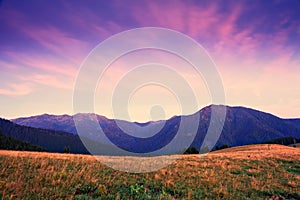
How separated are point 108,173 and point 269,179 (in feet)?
32.6

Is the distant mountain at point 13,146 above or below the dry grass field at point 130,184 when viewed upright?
below

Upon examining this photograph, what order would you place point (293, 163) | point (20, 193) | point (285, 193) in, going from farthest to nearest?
point (293, 163) → point (285, 193) → point (20, 193)

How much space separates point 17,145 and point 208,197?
395 ft

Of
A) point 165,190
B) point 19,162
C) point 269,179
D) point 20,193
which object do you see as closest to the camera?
point 20,193

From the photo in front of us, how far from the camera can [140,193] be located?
902 centimetres

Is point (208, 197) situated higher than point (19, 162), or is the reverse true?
point (19, 162)

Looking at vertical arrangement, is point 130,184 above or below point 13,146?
above

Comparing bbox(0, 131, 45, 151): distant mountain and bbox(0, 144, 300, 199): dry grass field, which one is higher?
bbox(0, 144, 300, 199): dry grass field

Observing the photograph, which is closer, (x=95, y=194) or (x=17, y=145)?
(x=95, y=194)

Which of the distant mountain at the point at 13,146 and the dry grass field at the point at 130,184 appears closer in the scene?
the dry grass field at the point at 130,184

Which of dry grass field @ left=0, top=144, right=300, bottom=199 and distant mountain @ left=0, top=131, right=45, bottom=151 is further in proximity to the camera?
distant mountain @ left=0, top=131, right=45, bottom=151

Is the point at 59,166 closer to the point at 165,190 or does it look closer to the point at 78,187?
the point at 78,187


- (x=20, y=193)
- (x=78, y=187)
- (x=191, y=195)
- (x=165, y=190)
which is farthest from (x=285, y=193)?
(x=20, y=193)

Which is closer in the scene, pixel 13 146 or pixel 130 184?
pixel 130 184
